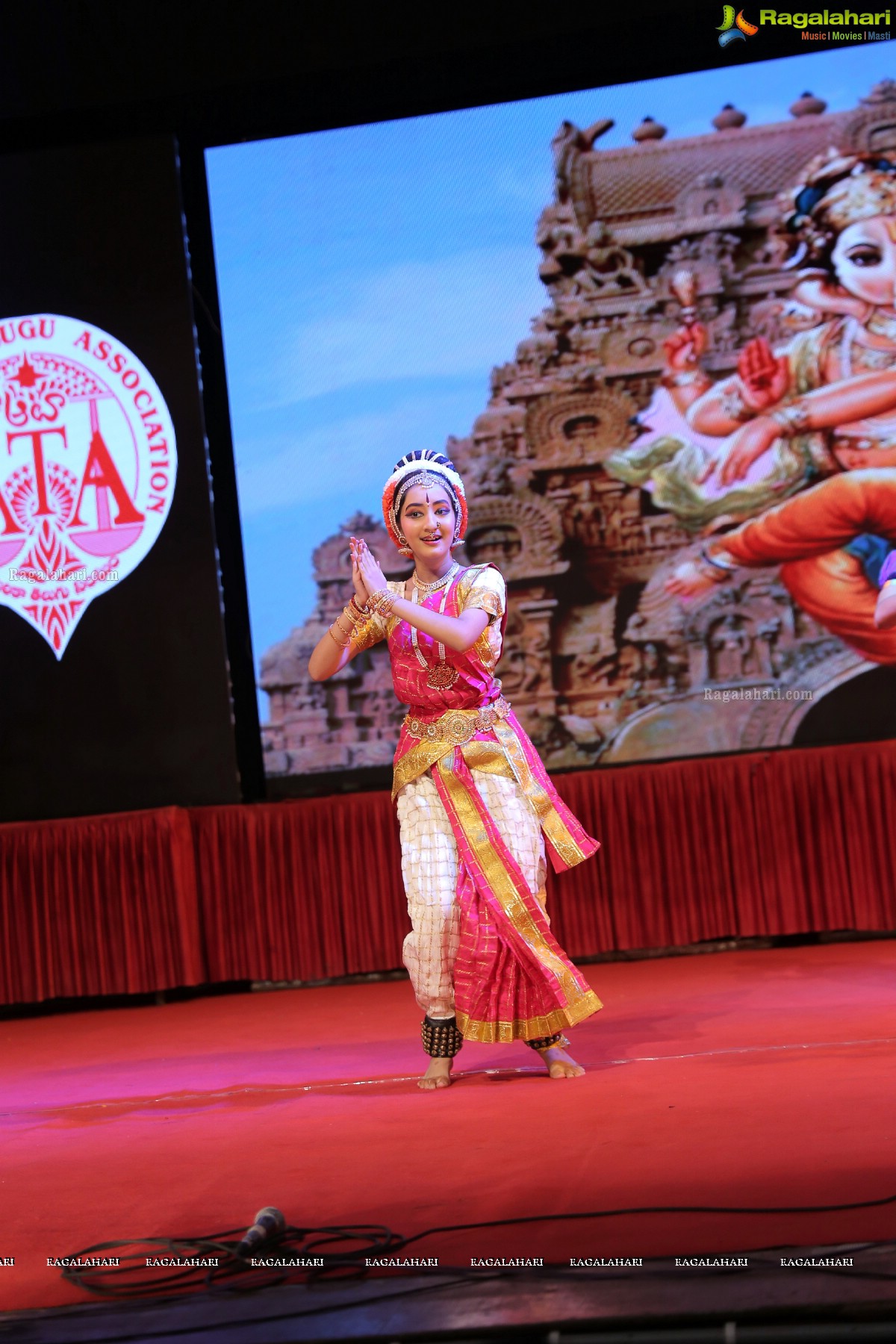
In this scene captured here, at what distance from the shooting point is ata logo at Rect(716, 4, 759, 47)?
5613 mm

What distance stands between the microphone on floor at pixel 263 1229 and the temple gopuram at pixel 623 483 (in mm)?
3765

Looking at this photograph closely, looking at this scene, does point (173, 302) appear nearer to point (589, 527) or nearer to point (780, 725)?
point (589, 527)

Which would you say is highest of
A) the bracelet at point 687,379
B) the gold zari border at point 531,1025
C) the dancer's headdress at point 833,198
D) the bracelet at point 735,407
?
the dancer's headdress at point 833,198

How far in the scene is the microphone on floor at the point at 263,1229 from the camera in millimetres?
2064

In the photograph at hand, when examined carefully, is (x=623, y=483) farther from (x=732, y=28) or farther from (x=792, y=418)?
(x=732, y=28)

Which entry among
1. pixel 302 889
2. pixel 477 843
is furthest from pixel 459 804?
pixel 302 889

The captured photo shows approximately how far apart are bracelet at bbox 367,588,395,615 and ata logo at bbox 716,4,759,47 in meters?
3.55

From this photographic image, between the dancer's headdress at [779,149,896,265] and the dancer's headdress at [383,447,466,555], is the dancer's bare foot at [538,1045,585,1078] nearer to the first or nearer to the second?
the dancer's headdress at [383,447,466,555]

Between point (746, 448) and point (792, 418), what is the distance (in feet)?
0.73

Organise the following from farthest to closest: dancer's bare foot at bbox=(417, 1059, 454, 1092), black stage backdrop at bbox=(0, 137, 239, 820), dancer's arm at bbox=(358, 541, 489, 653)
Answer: black stage backdrop at bbox=(0, 137, 239, 820) < dancer's bare foot at bbox=(417, 1059, 454, 1092) < dancer's arm at bbox=(358, 541, 489, 653)

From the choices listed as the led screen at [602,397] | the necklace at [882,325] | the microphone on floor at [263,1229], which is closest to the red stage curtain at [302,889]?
the led screen at [602,397]

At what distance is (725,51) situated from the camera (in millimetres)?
5621

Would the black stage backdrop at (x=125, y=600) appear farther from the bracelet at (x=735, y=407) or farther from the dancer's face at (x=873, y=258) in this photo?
the dancer's face at (x=873, y=258)

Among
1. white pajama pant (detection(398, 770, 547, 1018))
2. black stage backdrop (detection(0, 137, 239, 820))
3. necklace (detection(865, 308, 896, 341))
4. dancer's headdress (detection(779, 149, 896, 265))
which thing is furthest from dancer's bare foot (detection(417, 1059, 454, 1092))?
dancer's headdress (detection(779, 149, 896, 265))
